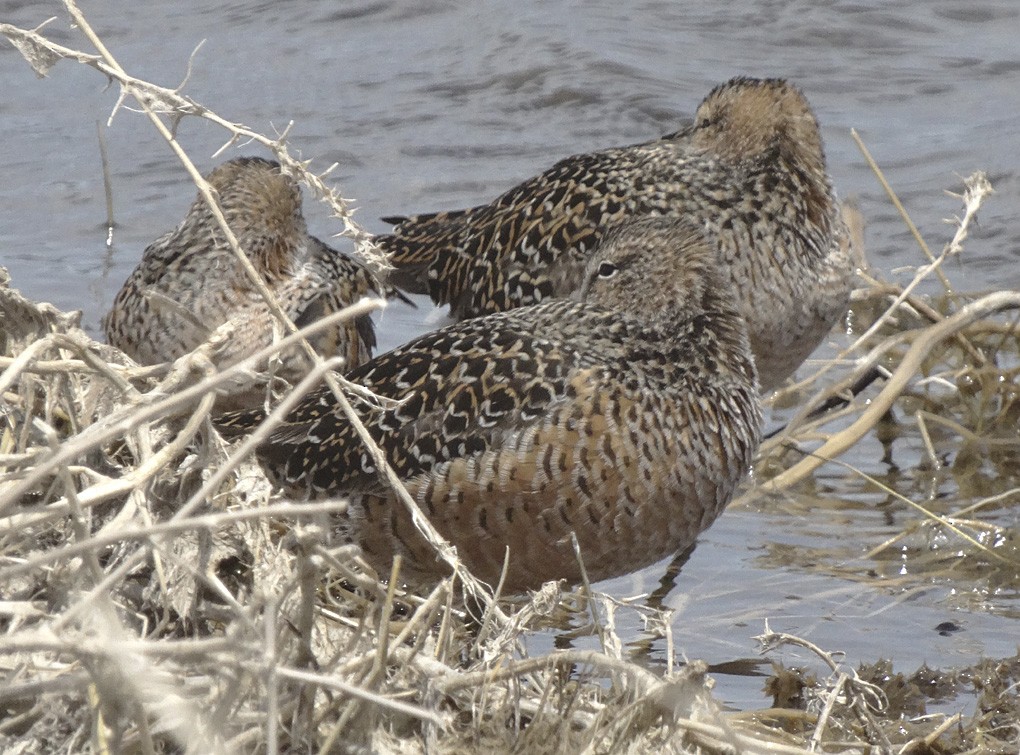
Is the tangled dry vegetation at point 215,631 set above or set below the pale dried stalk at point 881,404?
above

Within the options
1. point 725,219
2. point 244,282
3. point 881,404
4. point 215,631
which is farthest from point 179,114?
point 881,404

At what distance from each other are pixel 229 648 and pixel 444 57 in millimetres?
7858

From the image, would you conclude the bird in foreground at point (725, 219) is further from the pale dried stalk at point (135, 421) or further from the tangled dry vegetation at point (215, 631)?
the pale dried stalk at point (135, 421)

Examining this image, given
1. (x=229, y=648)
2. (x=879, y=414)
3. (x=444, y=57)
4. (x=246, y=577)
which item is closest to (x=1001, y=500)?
(x=879, y=414)

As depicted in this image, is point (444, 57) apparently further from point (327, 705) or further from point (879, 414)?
point (327, 705)

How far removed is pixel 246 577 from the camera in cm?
288

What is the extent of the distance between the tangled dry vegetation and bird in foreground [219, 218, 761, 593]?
561 millimetres

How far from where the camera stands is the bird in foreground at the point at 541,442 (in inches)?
161

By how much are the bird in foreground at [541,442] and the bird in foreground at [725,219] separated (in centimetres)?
91

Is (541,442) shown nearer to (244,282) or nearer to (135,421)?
(244,282)

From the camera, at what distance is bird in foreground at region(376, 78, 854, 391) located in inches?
210

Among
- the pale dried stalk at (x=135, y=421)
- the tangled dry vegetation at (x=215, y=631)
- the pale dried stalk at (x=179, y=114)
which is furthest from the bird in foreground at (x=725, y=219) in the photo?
the pale dried stalk at (x=135, y=421)

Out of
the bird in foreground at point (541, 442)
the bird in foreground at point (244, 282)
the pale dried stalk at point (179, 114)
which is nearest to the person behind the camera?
the pale dried stalk at point (179, 114)

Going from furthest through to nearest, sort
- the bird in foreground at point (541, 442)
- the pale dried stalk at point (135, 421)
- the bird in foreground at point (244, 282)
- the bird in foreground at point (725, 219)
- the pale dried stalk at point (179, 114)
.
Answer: the bird in foreground at point (725, 219)
the bird in foreground at point (244, 282)
the bird in foreground at point (541, 442)
the pale dried stalk at point (179, 114)
the pale dried stalk at point (135, 421)
